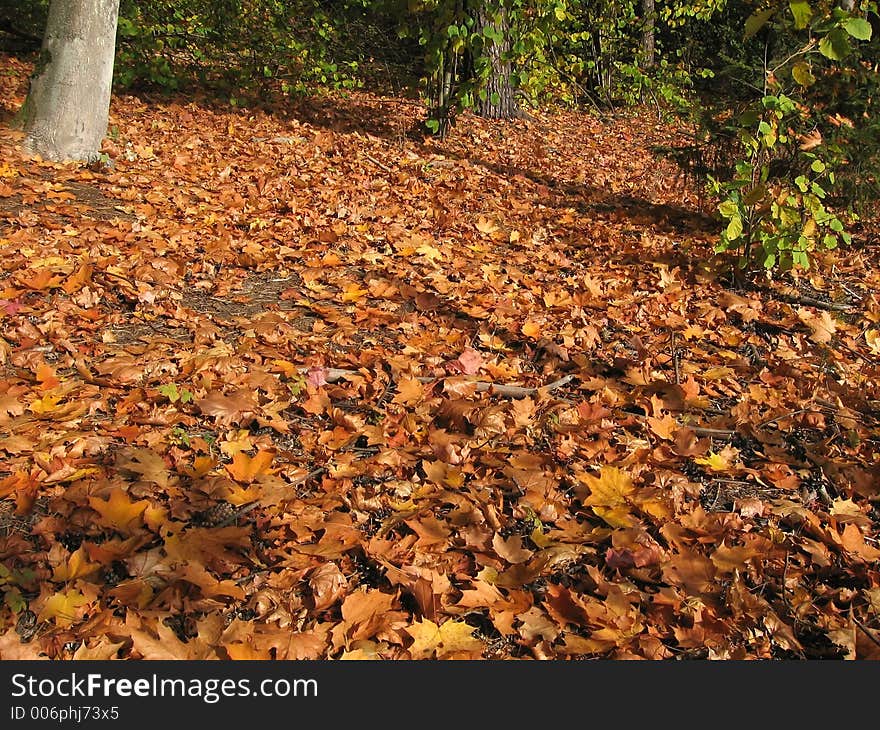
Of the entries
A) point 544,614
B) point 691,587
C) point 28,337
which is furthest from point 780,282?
point 28,337

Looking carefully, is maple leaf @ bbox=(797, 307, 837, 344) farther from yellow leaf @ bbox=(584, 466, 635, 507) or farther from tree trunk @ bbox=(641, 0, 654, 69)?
tree trunk @ bbox=(641, 0, 654, 69)

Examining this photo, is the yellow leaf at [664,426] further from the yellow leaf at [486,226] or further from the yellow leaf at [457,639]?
the yellow leaf at [486,226]

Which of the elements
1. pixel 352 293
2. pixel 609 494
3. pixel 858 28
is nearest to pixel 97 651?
pixel 609 494

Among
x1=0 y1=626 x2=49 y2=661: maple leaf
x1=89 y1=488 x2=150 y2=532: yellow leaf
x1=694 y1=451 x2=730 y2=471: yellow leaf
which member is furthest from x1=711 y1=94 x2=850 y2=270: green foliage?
x1=0 y1=626 x2=49 y2=661: maple leaf

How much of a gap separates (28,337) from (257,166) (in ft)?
12.6

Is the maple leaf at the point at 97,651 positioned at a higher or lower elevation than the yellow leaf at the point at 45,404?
lower

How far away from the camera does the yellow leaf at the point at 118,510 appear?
7.66ft

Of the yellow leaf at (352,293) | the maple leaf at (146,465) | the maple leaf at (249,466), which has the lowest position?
the maple leaf at (146,465)

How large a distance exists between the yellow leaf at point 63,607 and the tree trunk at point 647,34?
47.6 feet

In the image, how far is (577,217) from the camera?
651 cm

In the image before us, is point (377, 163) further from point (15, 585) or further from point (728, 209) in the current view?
point (15, 585)

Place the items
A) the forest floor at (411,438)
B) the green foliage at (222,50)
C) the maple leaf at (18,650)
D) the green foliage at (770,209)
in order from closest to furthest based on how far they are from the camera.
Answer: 1. the maple leaf at (18,650)
2. the forest floor at (411,438)
3. the green foliage at (770,209)
4. the green foliage at (222,50)

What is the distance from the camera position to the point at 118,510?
2.36 m

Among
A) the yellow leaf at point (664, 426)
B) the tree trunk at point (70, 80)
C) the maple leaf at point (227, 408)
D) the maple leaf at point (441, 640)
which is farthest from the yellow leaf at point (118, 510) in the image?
the tree trunk at point (70, 80)
